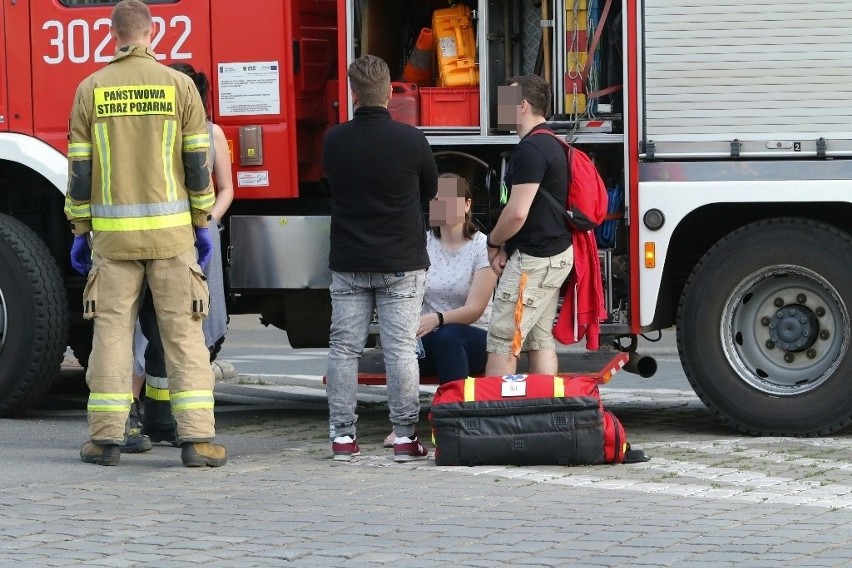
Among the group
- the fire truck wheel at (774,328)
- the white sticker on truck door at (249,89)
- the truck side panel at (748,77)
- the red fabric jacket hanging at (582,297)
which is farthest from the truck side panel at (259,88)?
the fire truck wheel at (774,328)

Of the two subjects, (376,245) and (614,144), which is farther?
(614,144)

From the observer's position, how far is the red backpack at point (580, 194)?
7203 millimetres

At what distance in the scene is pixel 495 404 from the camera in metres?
6.72

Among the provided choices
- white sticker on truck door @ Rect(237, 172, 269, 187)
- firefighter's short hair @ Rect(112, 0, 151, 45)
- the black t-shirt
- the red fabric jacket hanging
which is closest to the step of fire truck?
the red fabric jacket hanging

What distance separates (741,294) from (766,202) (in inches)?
17.6

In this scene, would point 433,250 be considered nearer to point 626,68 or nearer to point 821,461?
point 626,68

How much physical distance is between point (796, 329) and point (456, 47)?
2.08 meters

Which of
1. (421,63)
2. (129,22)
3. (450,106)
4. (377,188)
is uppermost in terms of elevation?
(129,22)

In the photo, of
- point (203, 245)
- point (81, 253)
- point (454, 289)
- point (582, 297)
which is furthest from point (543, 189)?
point (81, 253)

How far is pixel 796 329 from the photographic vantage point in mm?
7684

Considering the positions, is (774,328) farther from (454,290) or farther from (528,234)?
(454,290)

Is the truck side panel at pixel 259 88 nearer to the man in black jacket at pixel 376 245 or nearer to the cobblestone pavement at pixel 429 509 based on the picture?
the man in black jacket at pixel 376 245

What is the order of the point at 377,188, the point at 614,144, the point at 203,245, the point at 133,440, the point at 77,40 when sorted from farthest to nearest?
the point at 77,40 → the point at 614,144 → the point at 133,440 → the point at 203,245 → the point at 377,188

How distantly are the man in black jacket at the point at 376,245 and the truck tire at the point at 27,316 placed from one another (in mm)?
1775
